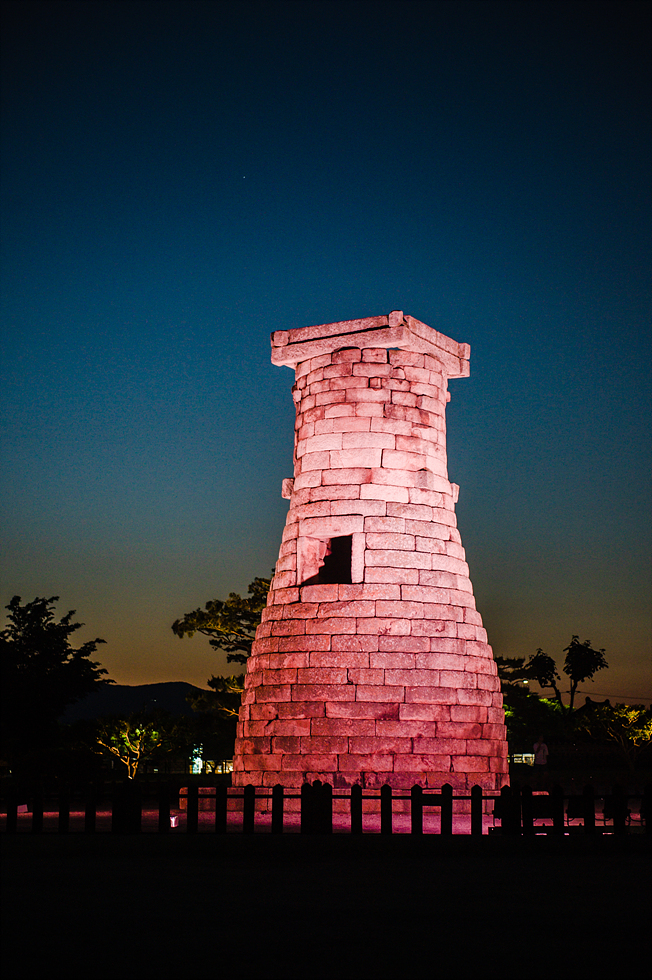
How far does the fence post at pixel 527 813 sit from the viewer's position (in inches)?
407

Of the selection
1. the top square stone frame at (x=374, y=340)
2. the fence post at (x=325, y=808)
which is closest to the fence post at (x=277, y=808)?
the fence post at (x=325, y=808)

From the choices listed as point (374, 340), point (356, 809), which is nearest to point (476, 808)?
point (356, 809)

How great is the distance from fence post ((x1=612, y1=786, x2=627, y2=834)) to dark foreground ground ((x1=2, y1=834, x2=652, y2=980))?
440 millimetres

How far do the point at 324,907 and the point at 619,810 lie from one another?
16.0ft

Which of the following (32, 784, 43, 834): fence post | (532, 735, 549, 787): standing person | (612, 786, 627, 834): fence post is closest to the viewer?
(612, 786, 627, 834): fence post

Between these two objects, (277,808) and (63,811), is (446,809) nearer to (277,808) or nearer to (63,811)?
(277,808)

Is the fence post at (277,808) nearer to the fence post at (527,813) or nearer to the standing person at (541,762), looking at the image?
the fence post at (527,813)

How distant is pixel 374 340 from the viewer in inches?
675

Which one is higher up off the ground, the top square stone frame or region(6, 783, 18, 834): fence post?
the top square stone frame

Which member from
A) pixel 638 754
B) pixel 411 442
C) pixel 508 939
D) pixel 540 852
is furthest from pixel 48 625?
pixel 638 754

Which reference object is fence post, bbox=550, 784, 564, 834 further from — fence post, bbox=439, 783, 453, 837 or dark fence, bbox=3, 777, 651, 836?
fence post, bbox=439, 783, 453, 837

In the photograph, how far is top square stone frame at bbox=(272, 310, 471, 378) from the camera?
17078 mm

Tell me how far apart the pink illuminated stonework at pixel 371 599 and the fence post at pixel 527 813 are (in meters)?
4.87

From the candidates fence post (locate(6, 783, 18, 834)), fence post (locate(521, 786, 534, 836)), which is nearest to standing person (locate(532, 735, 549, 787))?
fence post (locate(521, 786, 534, 836))
